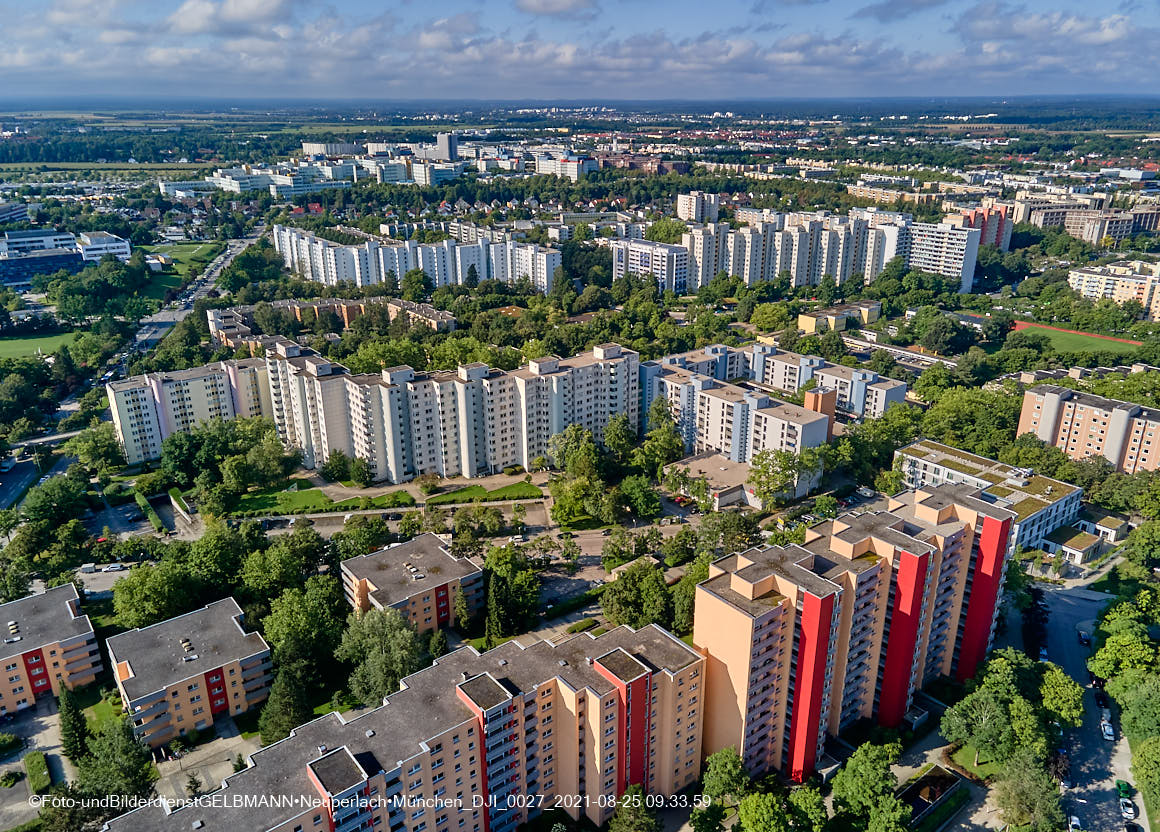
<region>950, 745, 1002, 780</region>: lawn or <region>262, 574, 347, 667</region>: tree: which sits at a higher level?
<region>262, 574, 347, 667</region>: tree

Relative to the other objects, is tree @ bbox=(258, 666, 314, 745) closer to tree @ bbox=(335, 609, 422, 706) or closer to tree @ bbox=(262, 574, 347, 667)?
tree @ bbox=(262, 574, 347, 667)

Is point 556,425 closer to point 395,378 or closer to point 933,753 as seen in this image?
point 395,378

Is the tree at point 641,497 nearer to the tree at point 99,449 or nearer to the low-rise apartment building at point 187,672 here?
the low-rise apartment building at point 187,672

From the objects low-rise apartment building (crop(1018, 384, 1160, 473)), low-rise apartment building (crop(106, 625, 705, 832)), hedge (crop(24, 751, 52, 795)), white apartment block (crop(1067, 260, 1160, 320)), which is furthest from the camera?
white apartment block (crop(1067, 260, 1160, 320))

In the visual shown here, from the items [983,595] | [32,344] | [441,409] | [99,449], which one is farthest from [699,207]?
Result: [983,595]

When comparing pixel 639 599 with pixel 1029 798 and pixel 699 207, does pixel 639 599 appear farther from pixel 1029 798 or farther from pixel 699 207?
pixel 699 207

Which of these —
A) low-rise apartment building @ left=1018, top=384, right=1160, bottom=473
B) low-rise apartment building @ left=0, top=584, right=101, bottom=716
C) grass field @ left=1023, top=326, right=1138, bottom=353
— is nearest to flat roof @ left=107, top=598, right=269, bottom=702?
low-rise apartment building @ left=0, top=584, right=101, bottom=716
